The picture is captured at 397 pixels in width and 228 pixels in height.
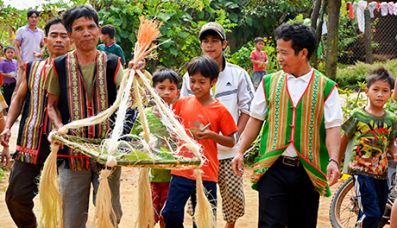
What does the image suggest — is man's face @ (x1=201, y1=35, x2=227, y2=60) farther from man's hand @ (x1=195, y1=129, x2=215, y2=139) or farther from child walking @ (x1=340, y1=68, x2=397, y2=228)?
child walking @ (x1=340, y1=68, x2=397, y2=228)

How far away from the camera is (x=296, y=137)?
4.64 meters

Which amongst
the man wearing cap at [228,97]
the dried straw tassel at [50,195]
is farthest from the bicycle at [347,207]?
the dried straw tassel at [50,195]

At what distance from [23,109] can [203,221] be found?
194 centimetres

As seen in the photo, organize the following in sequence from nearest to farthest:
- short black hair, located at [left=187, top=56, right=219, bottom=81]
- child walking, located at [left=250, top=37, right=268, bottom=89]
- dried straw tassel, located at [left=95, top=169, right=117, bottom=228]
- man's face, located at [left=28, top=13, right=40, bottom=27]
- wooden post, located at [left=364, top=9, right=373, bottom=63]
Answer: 1. dried straw tassel, located at [left=95, top=169, right=117, bottom=228]
2. short black hair, located at [left=187, top=56, right=219, bottom=81]
3. man's face, located at [left=28, top=13, right=40, bottom=27]
4. child walking, located at [left=250, top=37, right=268, bottom=89]
5. wooden post, located at [left=364, top=9, right=373, bottom=63]

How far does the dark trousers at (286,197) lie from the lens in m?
4.64

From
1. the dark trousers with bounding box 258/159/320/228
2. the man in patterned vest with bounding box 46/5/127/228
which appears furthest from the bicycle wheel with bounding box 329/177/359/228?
the man in patterned vest with bounding box 46/5/127/228

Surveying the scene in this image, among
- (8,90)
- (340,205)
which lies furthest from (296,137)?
(8,90)

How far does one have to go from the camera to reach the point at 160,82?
6.03 meters

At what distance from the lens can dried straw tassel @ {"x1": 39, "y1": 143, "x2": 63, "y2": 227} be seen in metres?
4.23

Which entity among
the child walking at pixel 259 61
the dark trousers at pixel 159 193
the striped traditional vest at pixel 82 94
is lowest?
the dark trousers at pixel 159 193

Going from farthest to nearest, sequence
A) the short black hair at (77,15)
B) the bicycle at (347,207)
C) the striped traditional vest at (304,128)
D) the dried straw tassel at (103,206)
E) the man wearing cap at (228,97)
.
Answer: the bicycle at (347,207), the man wearing cap at (228,97), the short black hair at (77,15), the striped traditional vest at (304,128), the dried straw tassel at (103,206)

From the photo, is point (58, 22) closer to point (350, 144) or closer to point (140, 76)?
point (140, 76)

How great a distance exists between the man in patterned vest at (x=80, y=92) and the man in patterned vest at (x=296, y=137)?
0.94m

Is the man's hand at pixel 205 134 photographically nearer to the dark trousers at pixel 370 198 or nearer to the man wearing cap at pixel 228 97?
Answer: the man wearing cap at pixel 228 97
